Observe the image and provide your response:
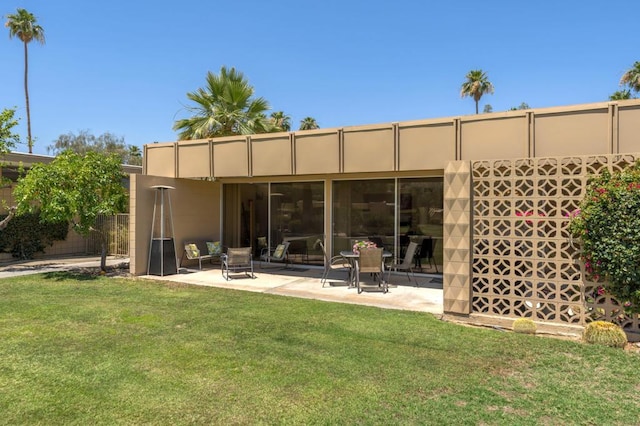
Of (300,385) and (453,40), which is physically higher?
(453,40)

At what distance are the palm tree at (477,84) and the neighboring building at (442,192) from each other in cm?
2917

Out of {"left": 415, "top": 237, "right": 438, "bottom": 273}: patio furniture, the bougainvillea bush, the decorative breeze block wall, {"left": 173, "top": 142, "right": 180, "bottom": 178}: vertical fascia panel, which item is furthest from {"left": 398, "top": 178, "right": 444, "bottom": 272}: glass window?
{"left": 173, "top": 142, "right": 180, "bottom": 178}: vertical fascia panel

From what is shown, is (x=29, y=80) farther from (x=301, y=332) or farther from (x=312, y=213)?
(x=301, y=332)

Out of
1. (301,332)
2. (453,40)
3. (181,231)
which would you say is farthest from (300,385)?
(453,40)

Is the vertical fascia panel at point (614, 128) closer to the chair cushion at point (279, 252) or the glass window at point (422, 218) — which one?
the glass window at point (422, 218)

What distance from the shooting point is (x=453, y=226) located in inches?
245

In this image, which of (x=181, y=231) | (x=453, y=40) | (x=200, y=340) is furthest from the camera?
(x=453, y=40)

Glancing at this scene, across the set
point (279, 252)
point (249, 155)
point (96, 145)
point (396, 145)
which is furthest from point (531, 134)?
point (96, 145)

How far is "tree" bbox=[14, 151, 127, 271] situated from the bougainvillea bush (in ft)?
34.3

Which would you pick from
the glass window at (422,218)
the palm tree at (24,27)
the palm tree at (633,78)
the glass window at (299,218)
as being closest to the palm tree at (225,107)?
the glass window at (299,218)

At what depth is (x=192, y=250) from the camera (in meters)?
11.1

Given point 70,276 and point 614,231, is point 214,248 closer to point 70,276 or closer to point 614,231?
point 70,276

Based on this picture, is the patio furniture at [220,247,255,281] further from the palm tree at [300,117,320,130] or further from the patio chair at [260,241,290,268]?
the palm tree at [300,117,320,130]

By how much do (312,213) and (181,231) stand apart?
3.83m
